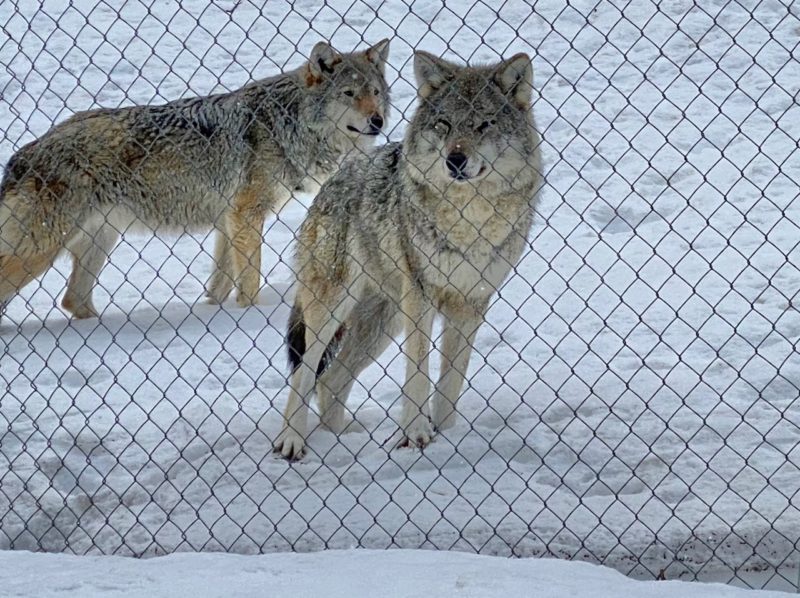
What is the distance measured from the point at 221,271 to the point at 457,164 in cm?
275

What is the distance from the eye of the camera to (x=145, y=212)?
7117mm

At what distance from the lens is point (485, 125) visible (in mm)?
4914

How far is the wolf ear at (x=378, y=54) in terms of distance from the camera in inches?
273

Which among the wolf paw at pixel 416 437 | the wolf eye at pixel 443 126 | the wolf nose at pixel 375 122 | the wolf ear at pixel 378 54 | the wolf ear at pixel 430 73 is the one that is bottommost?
the wolf paw at pixel 416 437

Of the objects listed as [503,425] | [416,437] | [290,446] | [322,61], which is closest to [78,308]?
[322,61]

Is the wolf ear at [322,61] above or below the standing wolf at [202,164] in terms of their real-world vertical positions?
above

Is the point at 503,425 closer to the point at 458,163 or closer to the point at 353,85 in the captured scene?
the point at 458,163

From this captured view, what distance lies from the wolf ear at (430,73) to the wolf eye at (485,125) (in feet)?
0.76

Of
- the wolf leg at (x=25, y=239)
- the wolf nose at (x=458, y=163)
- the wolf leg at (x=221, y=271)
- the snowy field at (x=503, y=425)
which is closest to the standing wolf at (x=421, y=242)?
the wolf nose at (x=458, y=163)

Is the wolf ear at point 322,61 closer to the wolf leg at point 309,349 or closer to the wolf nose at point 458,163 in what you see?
the wolf leg at point 309,349

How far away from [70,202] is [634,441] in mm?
3337

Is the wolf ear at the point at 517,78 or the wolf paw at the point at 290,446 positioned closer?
the wolf ear at the point at 517,78

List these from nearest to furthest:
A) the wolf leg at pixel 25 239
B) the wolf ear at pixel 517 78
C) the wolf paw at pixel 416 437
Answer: the wolf ear at pixel 517 78 → the wolf paw at pixel 416 437 → the wolf leg at pixel 25 239

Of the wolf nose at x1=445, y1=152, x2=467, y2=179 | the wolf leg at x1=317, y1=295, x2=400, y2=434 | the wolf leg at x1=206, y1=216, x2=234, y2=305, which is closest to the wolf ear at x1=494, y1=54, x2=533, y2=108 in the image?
the wolf nose at x1=445, y1=152, x2=467, y2=179
